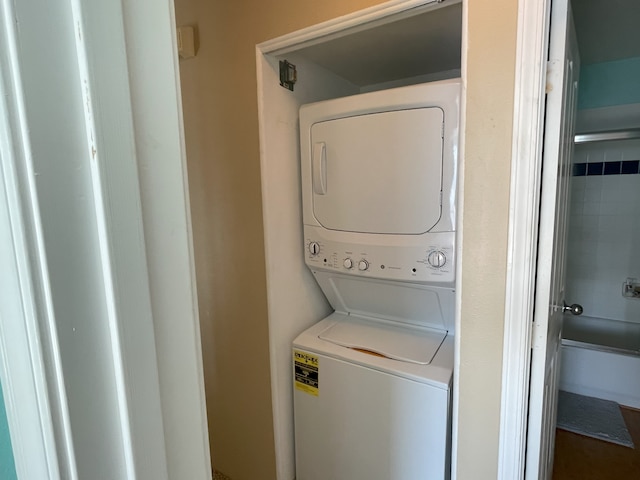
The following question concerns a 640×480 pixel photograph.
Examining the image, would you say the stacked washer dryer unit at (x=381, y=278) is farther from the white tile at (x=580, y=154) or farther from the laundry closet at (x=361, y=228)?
the white tile at (x=580, y=154)

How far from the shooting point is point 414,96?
1.34 meters

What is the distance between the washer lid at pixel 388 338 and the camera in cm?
150

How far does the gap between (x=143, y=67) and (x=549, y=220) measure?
44.0 inches

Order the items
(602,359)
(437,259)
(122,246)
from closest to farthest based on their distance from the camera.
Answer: (122,246) → (437,259) → (602,359)

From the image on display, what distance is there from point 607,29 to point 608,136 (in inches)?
27.7

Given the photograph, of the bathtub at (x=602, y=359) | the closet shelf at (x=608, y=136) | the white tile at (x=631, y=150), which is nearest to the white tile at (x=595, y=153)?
the white tile at (x=631, y=150)

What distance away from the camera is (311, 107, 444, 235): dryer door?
1356 millimetres

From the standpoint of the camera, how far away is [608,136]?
2.32m

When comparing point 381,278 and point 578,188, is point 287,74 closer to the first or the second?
point 381,278

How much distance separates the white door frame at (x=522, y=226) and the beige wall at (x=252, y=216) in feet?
0.08

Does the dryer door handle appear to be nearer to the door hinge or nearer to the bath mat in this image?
the door hinge

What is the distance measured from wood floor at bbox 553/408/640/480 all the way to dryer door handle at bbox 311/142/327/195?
2.01 meters

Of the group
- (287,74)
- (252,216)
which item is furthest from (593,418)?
(287,74)

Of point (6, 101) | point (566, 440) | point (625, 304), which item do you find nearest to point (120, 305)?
point (6, 101)
